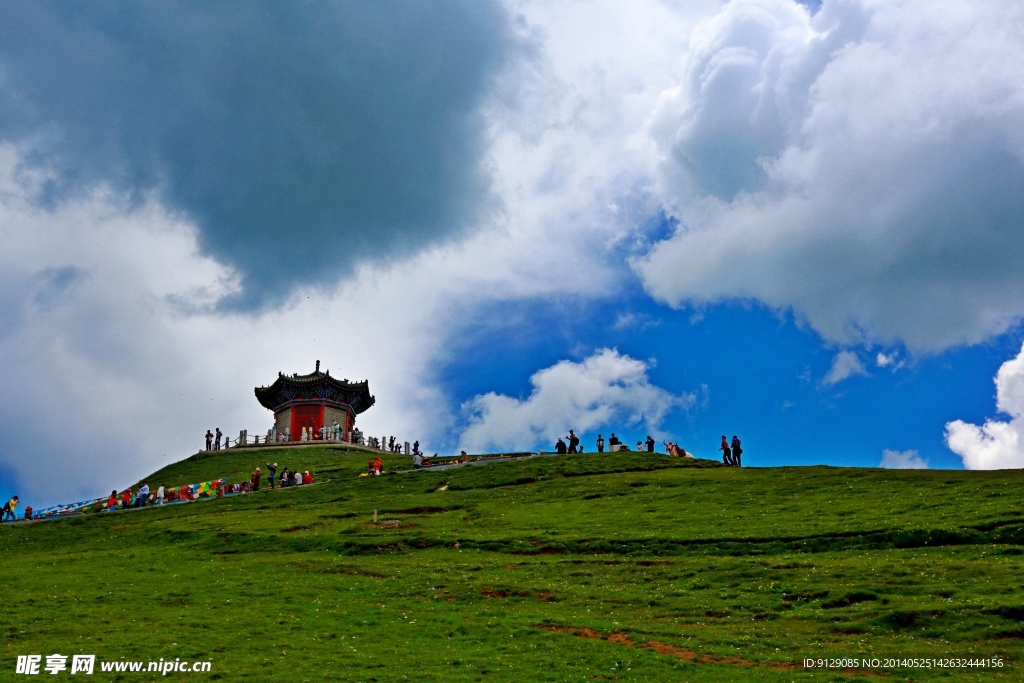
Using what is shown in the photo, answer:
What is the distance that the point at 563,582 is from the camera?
4128 centimetres

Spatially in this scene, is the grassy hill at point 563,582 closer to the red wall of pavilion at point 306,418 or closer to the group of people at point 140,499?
the group of people at point 140,499

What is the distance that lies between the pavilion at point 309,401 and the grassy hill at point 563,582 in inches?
2397

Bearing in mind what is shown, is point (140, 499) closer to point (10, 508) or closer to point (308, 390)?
point (10, 508)

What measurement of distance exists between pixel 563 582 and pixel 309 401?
94549 mm

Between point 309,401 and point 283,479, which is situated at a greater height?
point 309,401

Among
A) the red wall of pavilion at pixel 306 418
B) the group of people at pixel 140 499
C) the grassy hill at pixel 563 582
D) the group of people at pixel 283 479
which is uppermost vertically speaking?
the red wall of pavilion at pixel 306 418

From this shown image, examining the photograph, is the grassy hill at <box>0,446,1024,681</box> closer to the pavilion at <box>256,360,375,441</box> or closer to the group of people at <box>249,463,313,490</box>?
the group of people at <box>249,463,313,490</box>

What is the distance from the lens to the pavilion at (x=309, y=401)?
129 meters

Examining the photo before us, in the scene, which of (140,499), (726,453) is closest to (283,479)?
(140,499)

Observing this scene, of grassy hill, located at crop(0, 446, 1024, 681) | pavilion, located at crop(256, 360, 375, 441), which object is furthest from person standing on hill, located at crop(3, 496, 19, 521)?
pavilion, located at crop(256, 360, 375, 441)

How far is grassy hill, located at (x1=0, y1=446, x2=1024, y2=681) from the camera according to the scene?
29797 millimetres

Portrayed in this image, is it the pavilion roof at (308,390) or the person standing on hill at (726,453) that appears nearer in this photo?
the person standing on hill at (726,453)

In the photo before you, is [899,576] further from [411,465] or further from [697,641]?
[411,465]

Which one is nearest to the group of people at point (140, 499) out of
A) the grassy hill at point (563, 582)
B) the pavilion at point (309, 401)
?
the grassy hill at point (563, 582)
